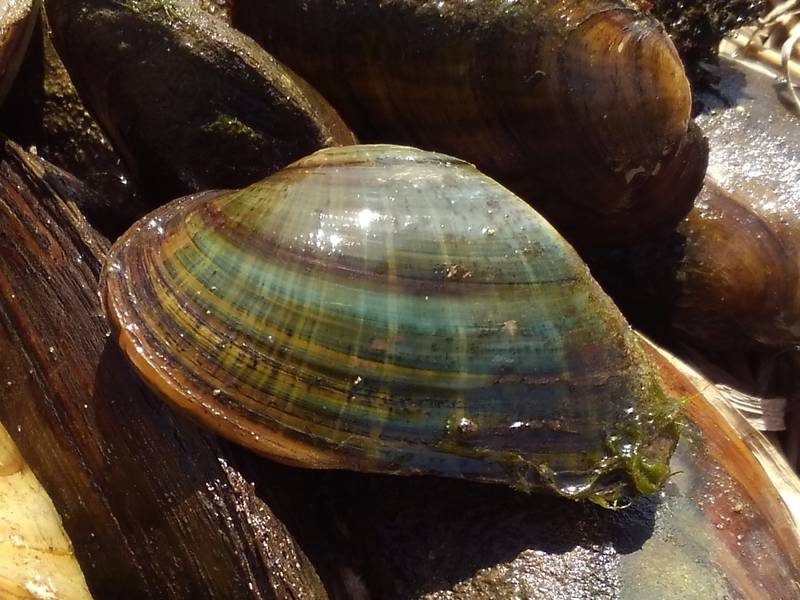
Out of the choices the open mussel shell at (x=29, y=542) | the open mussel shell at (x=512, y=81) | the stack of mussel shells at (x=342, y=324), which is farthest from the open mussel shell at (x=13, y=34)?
the open mussel shell at (x=29, y=542)

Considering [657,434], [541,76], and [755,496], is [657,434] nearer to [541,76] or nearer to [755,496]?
[755,496]

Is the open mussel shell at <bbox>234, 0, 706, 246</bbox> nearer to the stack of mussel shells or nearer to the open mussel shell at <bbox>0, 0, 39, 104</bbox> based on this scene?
the stack of mussel shells

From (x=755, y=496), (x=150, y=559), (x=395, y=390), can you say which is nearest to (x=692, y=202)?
(x=755, y=496)

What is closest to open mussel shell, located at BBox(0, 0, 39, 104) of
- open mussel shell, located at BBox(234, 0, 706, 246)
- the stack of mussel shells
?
the stack of mussel shells

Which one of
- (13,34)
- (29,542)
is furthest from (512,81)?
(29,542)

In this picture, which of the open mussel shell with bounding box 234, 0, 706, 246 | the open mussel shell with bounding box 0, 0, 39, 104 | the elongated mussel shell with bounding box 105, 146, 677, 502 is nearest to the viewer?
the elongated mussel shell with bounding box 105, 146, 677, 502

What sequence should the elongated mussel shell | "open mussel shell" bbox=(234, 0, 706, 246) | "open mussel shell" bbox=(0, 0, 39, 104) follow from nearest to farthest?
1. the elongated mussel shell
2. "open mussel shell" bbox=(0, 0, 39, 104)
3. "open mussel shell" bbox=(234, 0, 706, 246)

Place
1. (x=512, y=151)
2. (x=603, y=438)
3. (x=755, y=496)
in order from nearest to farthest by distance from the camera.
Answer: (x=603, y=438) → (x=755, y=496) → (x=512, y=151)
